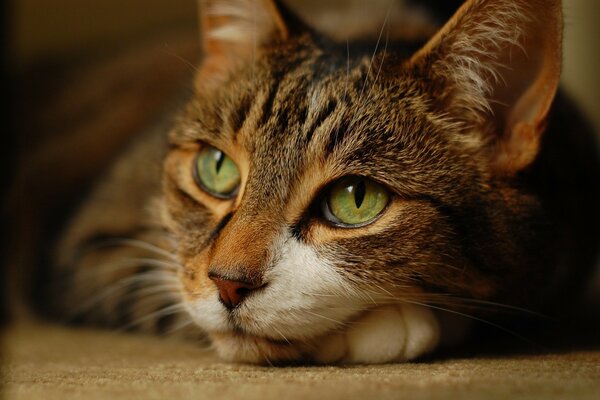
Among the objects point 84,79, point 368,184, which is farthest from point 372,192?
point 84,79

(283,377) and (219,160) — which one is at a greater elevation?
(219,160)

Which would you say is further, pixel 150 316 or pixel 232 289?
pixel 150 316

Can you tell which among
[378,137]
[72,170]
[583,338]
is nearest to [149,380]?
[378,137]

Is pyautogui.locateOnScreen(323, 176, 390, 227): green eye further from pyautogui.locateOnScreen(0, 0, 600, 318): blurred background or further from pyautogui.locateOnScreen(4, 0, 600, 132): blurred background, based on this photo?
pyautogui.locateOnScreen(4, 0, 600, 132): blurred background

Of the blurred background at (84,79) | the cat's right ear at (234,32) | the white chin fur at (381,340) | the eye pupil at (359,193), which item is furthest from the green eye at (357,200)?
the blurred background at (84,79)

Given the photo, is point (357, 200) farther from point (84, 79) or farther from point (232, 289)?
point (84, 79)

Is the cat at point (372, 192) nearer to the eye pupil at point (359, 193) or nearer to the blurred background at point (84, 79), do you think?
the eye pupil at point (359, 193)
